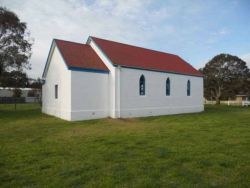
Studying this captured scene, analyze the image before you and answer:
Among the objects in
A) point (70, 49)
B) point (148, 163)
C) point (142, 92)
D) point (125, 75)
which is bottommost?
point (148, 163)

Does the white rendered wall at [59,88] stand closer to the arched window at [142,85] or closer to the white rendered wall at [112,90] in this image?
the white rendered wall at [112,90]

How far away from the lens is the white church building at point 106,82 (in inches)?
717

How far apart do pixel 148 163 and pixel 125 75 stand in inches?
557

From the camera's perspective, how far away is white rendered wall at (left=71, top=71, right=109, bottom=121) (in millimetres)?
17766

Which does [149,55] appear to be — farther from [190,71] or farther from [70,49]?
[70,49]

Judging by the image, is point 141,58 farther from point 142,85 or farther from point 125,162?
point 125,162

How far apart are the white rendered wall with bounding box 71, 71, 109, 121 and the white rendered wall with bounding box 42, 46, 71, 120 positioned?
0.44 m

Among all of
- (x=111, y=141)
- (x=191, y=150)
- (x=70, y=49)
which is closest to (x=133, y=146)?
(x=111, y=141)

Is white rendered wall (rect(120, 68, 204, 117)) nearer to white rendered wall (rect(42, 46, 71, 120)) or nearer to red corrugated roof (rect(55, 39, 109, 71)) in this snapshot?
red corrugated roof (rect(55, 39, 109, 71))

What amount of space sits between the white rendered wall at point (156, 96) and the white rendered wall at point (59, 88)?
454cm

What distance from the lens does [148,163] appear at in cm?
664

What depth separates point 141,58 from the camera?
23969 millimetres

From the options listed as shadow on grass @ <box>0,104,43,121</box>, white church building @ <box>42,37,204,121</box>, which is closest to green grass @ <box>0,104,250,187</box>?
white church building @ <box>42,37,204,121</box>

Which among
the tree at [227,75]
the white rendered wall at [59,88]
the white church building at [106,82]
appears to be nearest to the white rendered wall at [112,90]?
the white church building at [106,82]
